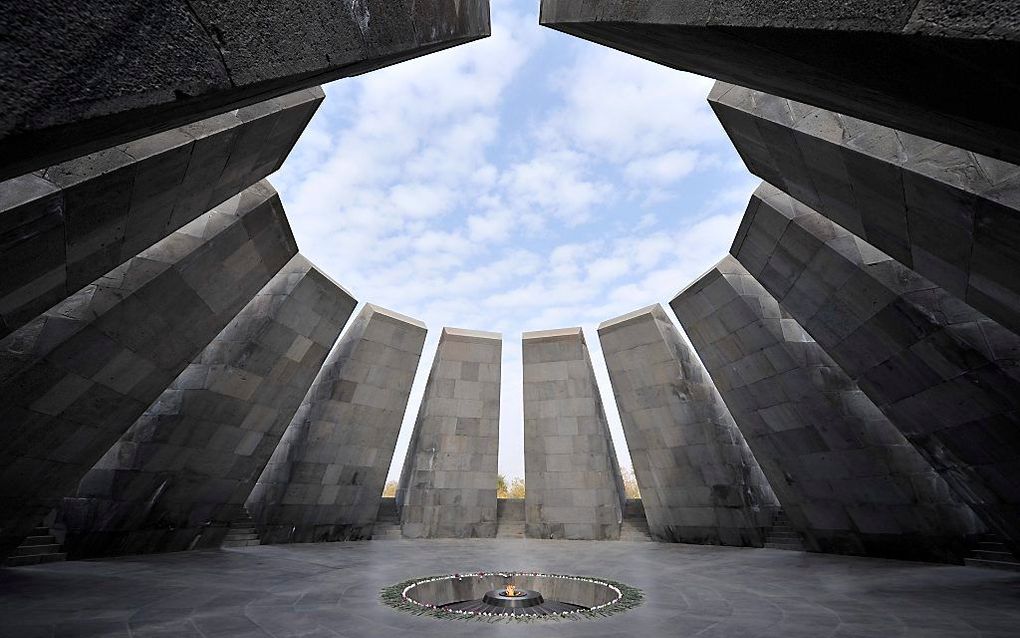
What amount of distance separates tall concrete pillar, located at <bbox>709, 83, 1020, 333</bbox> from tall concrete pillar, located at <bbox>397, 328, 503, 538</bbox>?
15.5 m

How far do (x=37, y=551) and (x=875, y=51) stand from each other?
15650 millimetres

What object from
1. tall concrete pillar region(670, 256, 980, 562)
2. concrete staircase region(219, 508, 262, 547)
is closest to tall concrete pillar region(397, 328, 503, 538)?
concrete staircase region(219, 508, 262, 547)

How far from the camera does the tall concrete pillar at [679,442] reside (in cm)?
1667

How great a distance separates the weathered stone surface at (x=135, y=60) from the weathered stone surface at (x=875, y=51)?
7.64ft

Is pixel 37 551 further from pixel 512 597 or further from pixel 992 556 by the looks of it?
pixel 992 556

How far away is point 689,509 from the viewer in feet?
57.8

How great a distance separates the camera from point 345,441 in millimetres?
17750

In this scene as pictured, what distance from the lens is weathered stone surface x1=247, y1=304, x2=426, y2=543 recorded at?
663 inches

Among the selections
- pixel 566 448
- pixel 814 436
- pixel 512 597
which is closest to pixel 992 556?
pixel 814 436

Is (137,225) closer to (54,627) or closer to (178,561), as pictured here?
(54,627)

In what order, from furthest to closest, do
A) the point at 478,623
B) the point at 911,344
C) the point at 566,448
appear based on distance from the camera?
the point at 566,448 → the point at 911,344 → the point at 478,623

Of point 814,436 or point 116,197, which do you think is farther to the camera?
point 814,436

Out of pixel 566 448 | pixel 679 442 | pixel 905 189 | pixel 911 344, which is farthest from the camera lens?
pixel 566 448

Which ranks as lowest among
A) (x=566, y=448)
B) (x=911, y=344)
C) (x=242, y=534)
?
(x=242, y=534)
